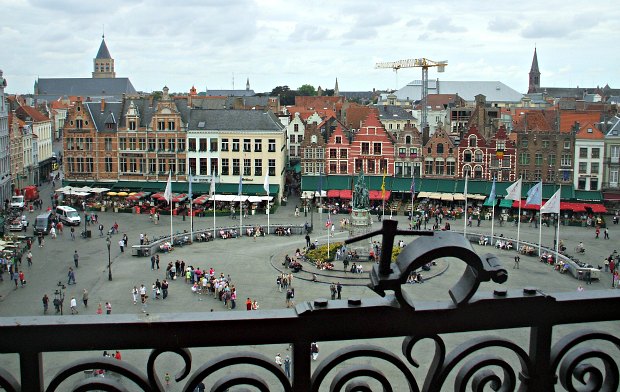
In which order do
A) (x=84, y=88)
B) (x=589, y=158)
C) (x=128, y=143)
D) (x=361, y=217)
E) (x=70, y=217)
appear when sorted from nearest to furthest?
(x=361, y=217), (x=70, y=217), (x=589, y=158), (x=128, y=143), (x=84, y=88)

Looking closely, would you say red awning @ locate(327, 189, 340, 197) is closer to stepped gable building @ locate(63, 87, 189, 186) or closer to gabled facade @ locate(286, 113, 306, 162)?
stepped gable building @ locate(63, 87, 189, 186)

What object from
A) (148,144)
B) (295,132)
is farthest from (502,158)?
(148,144)

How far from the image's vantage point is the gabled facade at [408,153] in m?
62.9

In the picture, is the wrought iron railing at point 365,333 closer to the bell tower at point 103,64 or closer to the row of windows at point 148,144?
the row of windows at point 148,144

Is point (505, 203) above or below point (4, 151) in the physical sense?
below

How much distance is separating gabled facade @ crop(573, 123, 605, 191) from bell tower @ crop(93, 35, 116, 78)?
128725mm

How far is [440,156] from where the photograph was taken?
62406 millimetres

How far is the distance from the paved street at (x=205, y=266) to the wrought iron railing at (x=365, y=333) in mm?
20143

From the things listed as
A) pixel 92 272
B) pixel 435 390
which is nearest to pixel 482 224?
pixel 92 272

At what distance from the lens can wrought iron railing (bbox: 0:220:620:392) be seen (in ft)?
9.83

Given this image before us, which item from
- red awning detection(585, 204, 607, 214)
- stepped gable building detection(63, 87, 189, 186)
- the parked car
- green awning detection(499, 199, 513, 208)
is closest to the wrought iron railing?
the parked car

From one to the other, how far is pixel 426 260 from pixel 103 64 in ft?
568

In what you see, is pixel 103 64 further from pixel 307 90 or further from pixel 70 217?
pixel 70 217

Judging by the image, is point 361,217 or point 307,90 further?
point 307,90
